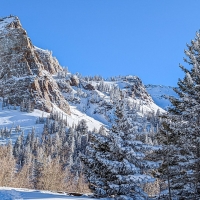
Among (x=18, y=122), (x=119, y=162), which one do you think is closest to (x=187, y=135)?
(x=119, y=162)

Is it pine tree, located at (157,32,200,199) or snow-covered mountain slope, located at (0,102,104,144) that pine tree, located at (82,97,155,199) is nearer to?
pine tree, located at (157,32,200,199)

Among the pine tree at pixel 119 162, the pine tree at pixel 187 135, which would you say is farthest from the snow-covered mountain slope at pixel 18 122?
the pine tree at pixel 187 135

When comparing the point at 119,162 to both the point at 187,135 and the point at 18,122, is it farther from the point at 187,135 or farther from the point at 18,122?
the point at 18,122

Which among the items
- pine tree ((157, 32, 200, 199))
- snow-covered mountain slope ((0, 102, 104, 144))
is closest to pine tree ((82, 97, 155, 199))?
pine tree ((157, 32, 200, 199))

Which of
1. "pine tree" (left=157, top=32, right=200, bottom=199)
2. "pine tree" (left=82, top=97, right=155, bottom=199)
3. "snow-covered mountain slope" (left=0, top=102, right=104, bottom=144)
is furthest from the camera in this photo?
"snow-covered mountain slope" (left=0, top=102, right=104, bottom=144)

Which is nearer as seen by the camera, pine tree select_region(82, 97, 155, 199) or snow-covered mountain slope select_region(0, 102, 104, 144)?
pine tree select_region(82, 97, 155, 199)

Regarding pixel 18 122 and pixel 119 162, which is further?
pixel 18 122

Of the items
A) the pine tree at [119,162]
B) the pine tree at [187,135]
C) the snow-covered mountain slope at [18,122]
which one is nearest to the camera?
the pine tree at [119,162]

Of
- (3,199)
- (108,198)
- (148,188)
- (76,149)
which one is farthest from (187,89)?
(76,149)

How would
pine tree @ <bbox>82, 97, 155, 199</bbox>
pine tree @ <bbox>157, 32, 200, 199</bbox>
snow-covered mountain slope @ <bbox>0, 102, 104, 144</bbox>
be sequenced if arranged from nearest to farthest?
pine tree @ <bbox>82, 97, 155, 199</bbox>, pine tree @ <bbox>157, 32, 200, 199</bbox>, snow-covered mountain slope @ <bbox>0, 102, 104, 144</bbox>

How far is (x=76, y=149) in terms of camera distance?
4370 inches

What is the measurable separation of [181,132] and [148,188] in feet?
139

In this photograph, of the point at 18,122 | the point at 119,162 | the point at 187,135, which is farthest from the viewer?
the point at 18,122

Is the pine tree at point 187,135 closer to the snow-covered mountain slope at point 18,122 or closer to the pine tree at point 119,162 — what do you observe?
the pine tree at point 119,162
